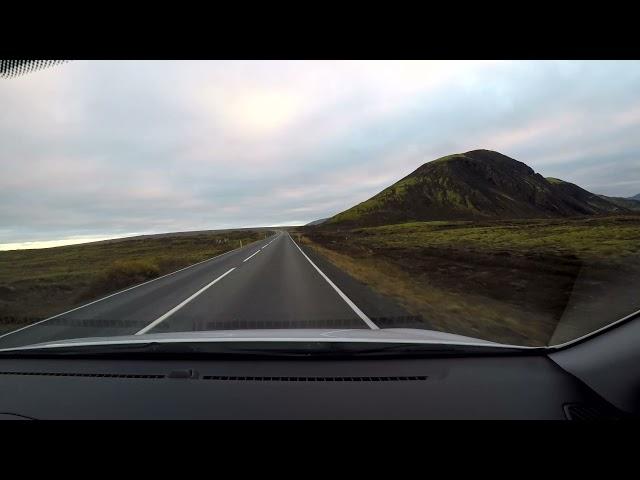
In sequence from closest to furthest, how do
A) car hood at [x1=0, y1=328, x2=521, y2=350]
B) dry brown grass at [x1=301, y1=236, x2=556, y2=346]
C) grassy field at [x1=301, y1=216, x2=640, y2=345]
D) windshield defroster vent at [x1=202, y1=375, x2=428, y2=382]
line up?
windshield defroster vent at [x1=202, y1=375, x2=428, y2=382] → car hood at [x1=0, y1=328, x2=521, y2=350] → dry brown grass at [x1=301, y1=236, x2=556, y2=346] → grassy field at [x1=301, y1=216, x2=640, y2=345]

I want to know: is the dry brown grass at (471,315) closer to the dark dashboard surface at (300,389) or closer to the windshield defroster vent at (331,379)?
the dark dashboard surface at (300,389)

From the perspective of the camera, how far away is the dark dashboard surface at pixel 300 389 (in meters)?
2.81

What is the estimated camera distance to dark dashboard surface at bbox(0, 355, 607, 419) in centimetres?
281

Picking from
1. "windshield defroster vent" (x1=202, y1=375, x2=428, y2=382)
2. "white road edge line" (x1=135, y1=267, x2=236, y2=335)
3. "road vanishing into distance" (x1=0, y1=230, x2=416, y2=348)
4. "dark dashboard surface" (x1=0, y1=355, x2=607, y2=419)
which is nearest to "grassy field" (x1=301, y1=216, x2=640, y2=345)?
"road vanishing into distance" (x1=0, y1=230, x2=416, y2=348)

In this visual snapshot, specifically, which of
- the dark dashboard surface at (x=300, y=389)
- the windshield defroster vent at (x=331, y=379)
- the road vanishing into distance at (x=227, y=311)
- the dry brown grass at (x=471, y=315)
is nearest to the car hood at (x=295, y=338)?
the dark dashboard surface at (x=300, y=389)

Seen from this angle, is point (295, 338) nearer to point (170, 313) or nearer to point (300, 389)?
point (300, 389)

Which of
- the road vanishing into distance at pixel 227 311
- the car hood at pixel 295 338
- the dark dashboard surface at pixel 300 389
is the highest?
the car hood at pixel 295 338

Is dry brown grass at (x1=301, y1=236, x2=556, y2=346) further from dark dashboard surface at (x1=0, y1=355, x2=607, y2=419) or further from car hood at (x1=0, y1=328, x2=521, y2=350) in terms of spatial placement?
dark dashboard surface at (x1=0, y1=355, x2=607, y2=419)

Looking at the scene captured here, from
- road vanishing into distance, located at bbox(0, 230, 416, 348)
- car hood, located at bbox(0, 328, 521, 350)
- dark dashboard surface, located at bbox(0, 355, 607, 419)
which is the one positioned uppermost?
car hood, located at bbox(0, 328, 521, 350)

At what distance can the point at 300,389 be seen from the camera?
3141 mm

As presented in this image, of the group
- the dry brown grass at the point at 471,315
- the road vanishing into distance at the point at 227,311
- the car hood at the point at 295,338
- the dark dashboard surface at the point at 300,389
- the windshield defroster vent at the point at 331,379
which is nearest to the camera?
the dark dashboard surface at the point at 300,389

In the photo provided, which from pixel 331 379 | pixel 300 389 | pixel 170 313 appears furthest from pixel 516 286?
pixel 300 389
